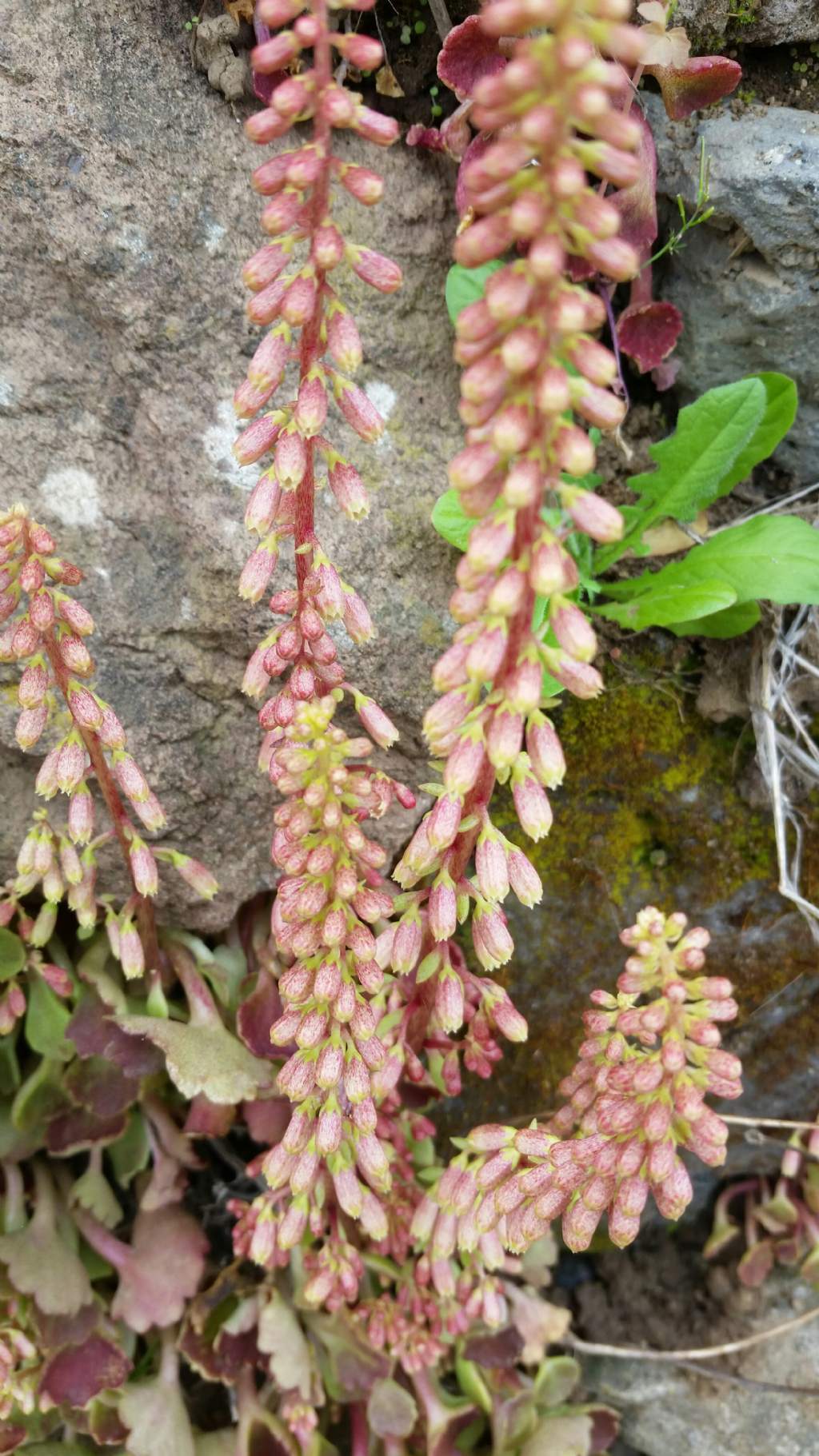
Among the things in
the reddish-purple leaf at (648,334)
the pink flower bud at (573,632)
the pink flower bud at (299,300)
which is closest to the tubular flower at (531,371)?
the pink flower bud at (573,632)

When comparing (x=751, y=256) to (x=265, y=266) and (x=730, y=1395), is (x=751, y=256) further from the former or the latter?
(x=730, y=1395)

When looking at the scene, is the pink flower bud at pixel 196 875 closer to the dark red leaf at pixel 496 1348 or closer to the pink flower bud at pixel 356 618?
the pink flower bud at pixel 356 618

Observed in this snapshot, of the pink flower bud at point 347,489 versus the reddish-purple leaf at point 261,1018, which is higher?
the pink flower bud at point 347,489

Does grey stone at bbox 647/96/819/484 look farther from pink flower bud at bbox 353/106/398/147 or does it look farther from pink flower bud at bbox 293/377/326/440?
pink flower bud at bbox 293/377/326/440

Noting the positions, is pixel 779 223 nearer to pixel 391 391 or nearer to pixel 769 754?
pixel 391 391

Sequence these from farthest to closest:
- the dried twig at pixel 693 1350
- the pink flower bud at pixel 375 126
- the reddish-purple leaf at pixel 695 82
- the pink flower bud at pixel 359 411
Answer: the dried twig at pixel 693 1350, the reddish-purple leaf at pixel 695 82, the pink flower bud at pixel 359 411, the pink flower bud at pixel 375 126

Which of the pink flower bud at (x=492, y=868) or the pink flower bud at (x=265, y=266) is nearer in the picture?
the pink flower bud at (x=265, y=266)

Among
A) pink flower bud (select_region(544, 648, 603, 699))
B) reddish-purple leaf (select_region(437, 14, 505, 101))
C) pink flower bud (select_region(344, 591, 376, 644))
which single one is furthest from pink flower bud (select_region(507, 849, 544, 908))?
reddish-purple leaf (select_region(437, 14, 505, 101))
